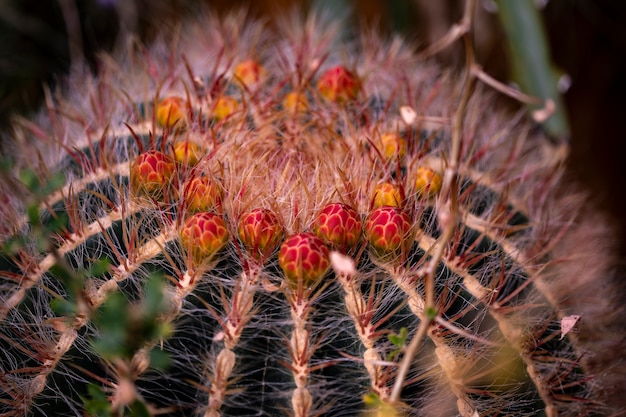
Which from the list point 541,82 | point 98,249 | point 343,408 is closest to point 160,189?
point 98,249

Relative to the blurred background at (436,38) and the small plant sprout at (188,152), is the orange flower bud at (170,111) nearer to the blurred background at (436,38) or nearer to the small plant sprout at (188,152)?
the small plant sprout at (188,152)

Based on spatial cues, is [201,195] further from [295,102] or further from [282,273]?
[295,102]

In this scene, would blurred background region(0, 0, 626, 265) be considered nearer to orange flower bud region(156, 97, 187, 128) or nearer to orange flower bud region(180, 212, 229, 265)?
orange flower bud region(156, 97, 187, 128)

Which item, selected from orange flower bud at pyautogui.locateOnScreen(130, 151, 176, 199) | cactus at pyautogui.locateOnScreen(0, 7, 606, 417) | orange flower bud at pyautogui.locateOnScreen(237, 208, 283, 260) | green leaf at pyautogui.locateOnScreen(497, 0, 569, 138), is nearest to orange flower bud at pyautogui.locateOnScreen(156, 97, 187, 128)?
cactus at pyautogui.locateOnScreen(0, 7, 606, 417)

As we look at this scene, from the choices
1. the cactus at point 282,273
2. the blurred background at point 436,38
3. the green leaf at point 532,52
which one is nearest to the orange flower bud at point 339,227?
the cactus at point 282,273

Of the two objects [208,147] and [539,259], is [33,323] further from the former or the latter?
[539,259]
